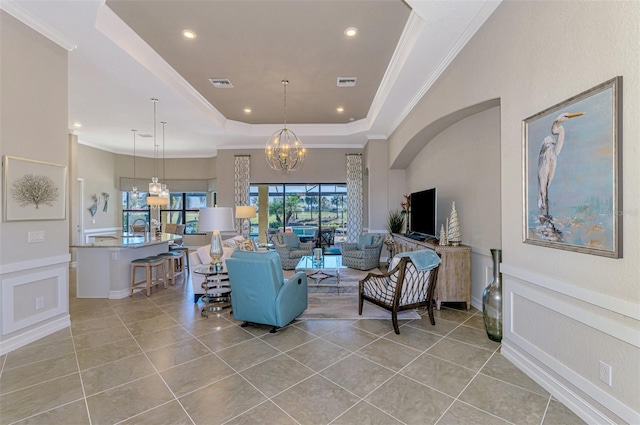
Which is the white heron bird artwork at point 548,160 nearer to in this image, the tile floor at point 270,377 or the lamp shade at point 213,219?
the tile floor at point 270,377

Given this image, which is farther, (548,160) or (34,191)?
(34,191)

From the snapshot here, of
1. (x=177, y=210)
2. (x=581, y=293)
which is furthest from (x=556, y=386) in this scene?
(x=177, y=210)

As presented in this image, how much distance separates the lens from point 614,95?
5.79 ft

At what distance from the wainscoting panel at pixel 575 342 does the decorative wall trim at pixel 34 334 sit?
5021 mm

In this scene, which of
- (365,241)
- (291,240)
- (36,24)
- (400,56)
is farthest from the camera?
(291,240)

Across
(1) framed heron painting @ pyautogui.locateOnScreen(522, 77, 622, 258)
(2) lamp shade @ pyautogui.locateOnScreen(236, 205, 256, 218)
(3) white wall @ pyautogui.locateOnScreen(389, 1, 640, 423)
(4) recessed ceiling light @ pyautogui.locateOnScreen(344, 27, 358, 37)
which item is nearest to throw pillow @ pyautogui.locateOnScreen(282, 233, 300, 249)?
(2) lamp shade @ pyautogui.locateOnScreen(236, 205, 256, 218)

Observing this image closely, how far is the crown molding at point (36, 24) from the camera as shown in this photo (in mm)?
2852

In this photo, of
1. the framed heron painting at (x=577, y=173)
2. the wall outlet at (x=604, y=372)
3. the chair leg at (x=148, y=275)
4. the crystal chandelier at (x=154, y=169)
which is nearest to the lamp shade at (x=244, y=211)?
the crystal chandelier at (x=154, y=169)

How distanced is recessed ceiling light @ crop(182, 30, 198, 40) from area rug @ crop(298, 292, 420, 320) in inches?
155

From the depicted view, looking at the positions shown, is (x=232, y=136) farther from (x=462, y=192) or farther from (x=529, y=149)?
(x=529, y=149)

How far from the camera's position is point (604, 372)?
1.86m

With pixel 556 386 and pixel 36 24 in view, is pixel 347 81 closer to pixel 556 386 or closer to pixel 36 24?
pixel 36 24

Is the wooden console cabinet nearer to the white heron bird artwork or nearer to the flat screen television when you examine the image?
the flat screen television

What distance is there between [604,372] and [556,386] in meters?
0.50
